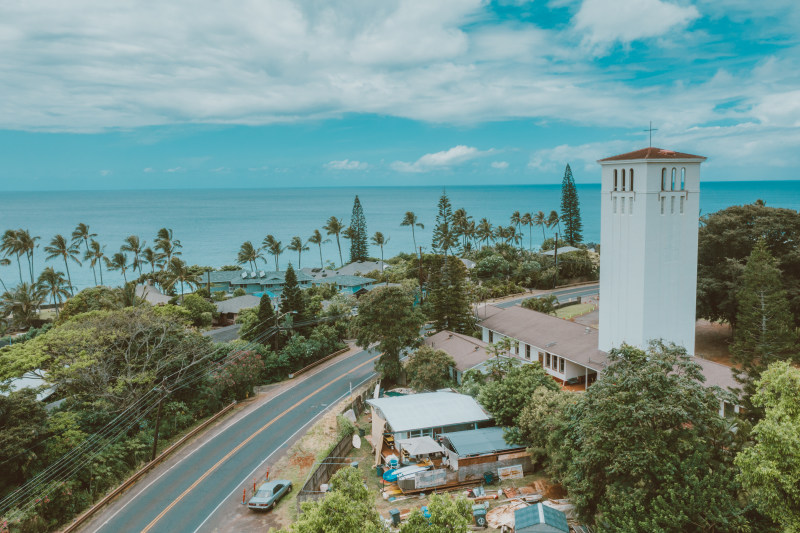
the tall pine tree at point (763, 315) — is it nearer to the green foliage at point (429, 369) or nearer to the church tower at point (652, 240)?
the church tower at point (652, 240)

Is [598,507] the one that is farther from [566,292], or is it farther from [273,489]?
[566,292]

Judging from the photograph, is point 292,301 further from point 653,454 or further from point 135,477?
point 653,454

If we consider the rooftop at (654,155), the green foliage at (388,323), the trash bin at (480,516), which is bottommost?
the trash bin at (480,516)

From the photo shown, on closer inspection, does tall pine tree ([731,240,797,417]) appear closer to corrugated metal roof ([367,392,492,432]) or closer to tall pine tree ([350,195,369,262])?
corrugated metal roof ([367,392,492,432])

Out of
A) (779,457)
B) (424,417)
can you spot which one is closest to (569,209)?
(424,417)

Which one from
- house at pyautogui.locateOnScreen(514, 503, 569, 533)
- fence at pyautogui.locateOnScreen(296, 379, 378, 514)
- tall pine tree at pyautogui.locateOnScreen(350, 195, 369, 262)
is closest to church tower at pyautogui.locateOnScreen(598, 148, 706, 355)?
house at pyautogui.locateOnScreen(514, 503, 569, 533)

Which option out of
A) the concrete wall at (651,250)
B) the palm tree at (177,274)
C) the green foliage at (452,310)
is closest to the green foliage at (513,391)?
the concrete wall at (651,250)

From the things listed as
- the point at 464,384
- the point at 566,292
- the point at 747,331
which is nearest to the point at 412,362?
the point at 464,384
